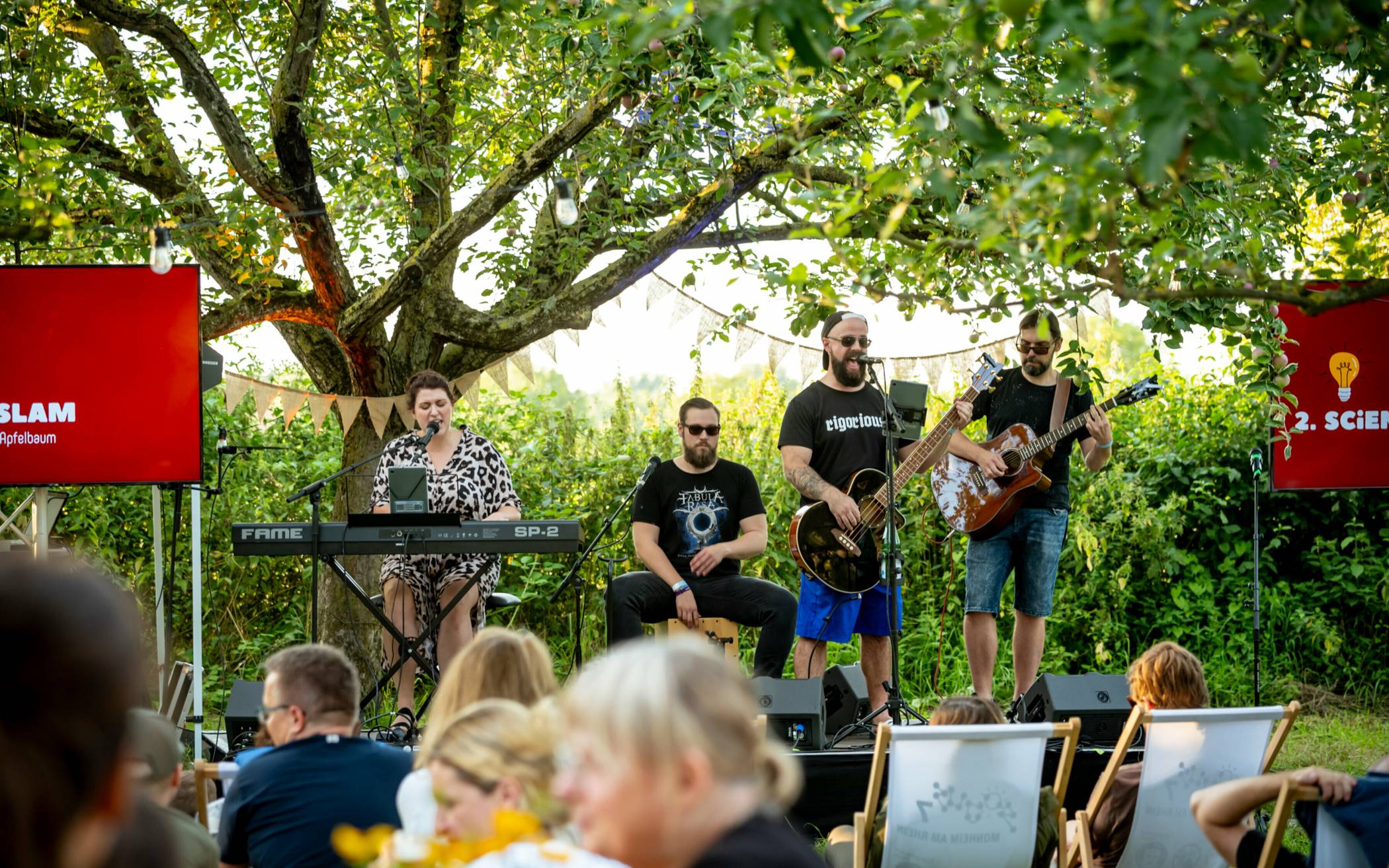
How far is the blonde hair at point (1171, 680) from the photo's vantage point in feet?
12.4

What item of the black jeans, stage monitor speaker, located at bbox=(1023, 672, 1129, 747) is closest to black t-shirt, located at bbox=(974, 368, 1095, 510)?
stage monitor speaker, located at bbox=(1023, 672, 1129, 747)

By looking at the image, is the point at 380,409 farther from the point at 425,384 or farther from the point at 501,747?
the point at 501,747

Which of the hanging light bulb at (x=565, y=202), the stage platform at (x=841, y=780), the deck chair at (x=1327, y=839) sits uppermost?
the hanging light bulb at (x=565, y=202)

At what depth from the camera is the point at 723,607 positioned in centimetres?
605

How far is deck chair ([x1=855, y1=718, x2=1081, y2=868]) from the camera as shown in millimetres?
3557

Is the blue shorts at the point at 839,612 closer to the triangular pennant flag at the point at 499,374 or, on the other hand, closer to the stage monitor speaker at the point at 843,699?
the stage monitor speaker at the point at 843,699

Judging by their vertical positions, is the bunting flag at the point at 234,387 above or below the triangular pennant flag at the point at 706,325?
below

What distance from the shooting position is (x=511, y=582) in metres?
8.73

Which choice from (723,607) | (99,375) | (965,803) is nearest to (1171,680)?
(965,803)

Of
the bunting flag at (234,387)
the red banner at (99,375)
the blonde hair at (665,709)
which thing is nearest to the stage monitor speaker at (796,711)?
the red banner at (99,375)

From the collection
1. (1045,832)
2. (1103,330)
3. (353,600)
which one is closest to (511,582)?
(353,600)

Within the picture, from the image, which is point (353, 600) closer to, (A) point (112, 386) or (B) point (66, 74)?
(A) point (112, 386)

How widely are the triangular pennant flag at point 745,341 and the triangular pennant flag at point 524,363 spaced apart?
137cm

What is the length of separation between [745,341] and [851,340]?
8.91ft
